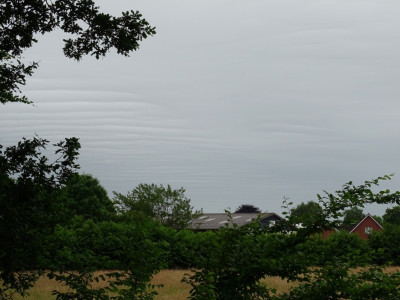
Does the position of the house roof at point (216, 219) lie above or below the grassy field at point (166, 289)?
below

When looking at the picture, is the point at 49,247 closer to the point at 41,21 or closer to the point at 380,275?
the point at 41,21

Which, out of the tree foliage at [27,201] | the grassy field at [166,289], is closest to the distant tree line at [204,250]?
the tree foliage at [27,201]

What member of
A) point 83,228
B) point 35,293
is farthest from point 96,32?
point 83,228

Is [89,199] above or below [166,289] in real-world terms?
below

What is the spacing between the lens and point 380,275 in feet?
21.7

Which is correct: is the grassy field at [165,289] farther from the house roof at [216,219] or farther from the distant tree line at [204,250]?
the house roof at [216,219]

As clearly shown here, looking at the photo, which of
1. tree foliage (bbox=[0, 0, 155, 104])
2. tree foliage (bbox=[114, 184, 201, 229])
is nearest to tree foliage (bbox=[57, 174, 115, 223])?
tree foliage (bbox=[114, 184, 201, 229])

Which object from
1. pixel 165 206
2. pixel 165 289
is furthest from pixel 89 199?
pixel 165 289

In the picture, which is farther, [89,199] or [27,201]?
[89,199]

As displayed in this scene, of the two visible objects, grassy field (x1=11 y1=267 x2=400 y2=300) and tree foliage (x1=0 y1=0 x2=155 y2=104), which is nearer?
tree foliage (x1=0 y1=0 x2=155 y2=104)

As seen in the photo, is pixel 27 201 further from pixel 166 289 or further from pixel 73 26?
pixel 166 289

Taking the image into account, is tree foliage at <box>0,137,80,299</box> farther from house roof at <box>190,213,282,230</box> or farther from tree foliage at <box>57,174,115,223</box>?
house roof at <box>190,213,282,230</box>

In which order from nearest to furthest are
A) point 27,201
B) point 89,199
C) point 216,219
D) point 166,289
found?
point 27,201 → point 166,289 → point 89,199 → point 216,219

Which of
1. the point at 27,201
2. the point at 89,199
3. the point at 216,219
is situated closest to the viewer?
the point at 27,201
